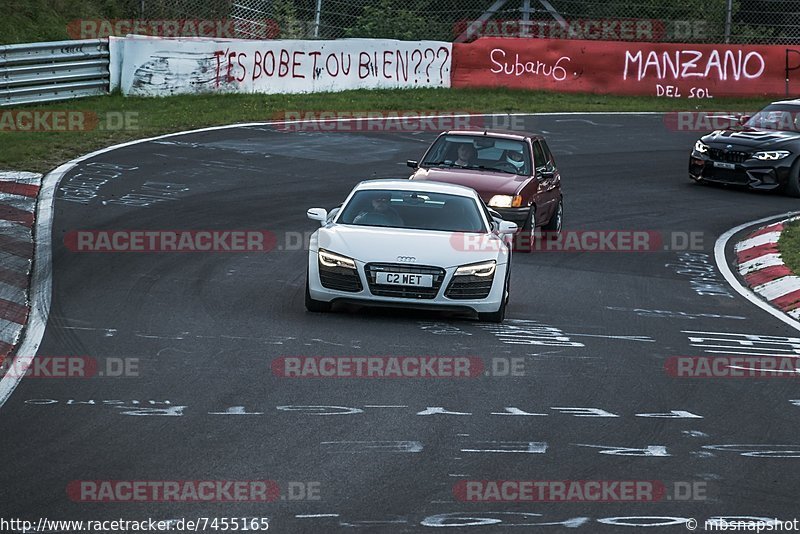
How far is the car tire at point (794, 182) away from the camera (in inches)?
865

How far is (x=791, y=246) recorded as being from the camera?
16.3 metres

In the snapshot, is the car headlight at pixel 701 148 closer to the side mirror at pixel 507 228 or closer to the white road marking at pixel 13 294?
the side mirror at pixel 507 228

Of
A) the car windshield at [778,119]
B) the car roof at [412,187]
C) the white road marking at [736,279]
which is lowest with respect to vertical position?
the white road marking at [736,279]

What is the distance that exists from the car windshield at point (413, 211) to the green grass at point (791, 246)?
4.58 m

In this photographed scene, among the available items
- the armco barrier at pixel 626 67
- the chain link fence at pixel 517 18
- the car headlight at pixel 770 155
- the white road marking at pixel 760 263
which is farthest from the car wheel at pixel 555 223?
the armco barrier at pixel 626 67

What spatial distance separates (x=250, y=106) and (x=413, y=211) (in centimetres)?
1460

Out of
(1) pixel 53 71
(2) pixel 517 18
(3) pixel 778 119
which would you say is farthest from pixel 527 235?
(2) pixel 517 18

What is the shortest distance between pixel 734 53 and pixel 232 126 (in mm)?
14043

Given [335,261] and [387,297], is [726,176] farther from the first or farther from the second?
[335,261]

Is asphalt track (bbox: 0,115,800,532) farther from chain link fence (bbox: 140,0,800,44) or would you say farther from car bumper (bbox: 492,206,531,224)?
chain link fence (bbox: 140,0,800,44)

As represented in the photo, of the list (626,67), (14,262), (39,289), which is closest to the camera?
(39,289)

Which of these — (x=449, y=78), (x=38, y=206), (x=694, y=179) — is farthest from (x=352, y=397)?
(x=449, y=78)

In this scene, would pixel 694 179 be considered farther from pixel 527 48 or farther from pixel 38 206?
pixel 38 206

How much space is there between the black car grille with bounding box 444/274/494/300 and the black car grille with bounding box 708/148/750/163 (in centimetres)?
1168
